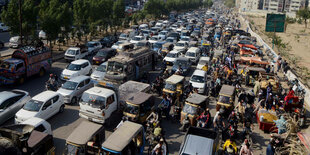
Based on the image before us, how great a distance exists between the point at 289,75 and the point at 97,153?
22.6 m

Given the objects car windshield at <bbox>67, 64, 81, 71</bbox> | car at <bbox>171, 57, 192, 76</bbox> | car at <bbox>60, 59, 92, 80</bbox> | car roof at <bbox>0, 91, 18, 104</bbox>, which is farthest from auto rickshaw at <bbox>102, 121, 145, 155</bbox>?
car at <bbox>171, 57, 192, 76</bbox>

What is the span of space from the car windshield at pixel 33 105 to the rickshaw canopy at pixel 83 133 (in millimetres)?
4548

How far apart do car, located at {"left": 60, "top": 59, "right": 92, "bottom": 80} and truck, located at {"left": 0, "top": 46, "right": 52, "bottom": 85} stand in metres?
2.74

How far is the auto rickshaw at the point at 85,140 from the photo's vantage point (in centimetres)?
1082

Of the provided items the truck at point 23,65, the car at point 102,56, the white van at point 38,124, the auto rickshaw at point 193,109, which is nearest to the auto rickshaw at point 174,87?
the auto rickshaw at point 193,109

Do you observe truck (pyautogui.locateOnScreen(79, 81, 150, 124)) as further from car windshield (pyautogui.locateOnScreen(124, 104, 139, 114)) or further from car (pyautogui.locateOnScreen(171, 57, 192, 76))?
car (pyautogui.locateOnScreen(171, 57, 192, 76))

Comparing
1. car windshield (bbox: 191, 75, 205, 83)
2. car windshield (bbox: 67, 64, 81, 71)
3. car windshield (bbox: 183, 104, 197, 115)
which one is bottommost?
car windshield (bbox: 183, 104, 197, 115)

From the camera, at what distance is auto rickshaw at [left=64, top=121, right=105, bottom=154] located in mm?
10820

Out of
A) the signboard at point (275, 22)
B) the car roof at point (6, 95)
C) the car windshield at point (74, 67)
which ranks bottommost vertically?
the car roof at point (6, 95)

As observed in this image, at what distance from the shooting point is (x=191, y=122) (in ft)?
49.2

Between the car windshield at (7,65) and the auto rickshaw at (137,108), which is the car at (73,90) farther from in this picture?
the car windshield at (7,65)

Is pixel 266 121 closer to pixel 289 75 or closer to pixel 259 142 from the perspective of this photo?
pixel 259 142

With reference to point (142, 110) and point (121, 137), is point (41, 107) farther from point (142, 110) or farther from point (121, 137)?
point (121, 137)

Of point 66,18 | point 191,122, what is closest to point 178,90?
point 191,122
